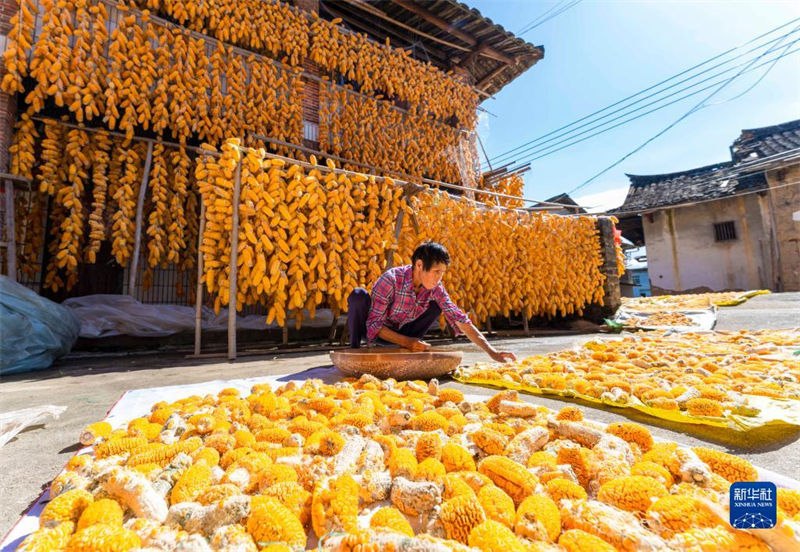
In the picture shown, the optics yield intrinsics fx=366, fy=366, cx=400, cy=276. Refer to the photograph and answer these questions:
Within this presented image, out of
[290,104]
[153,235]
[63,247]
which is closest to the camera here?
[63,247]

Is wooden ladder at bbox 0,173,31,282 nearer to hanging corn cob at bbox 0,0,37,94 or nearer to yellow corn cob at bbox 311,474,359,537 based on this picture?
hanging corn cob at bbox 0,0,37,94

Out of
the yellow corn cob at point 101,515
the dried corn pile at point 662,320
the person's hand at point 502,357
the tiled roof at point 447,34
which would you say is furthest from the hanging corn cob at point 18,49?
the dried corn pile at point 662,320

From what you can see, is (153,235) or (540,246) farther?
(540,246)

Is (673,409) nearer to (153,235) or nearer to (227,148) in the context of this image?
(227,148)

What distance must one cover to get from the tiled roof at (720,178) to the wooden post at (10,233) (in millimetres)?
18293

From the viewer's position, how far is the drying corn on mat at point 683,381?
1546 millimetres

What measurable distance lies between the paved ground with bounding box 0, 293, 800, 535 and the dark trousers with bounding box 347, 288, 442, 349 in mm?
395

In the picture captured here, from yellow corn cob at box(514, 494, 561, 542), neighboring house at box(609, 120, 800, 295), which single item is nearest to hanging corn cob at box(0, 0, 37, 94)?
yellow corn cob at box(514, 494, 561, 542)

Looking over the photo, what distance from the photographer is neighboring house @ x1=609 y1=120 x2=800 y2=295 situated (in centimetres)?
1209

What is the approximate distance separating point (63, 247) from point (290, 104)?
4.28m

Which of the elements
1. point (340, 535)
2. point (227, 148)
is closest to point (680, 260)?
point (227, 148)

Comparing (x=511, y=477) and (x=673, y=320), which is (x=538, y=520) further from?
Answer: (x=673, y=320)

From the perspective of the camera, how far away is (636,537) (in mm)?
728

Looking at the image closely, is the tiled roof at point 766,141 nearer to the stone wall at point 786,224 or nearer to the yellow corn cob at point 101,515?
the stone wall at point 786,224
